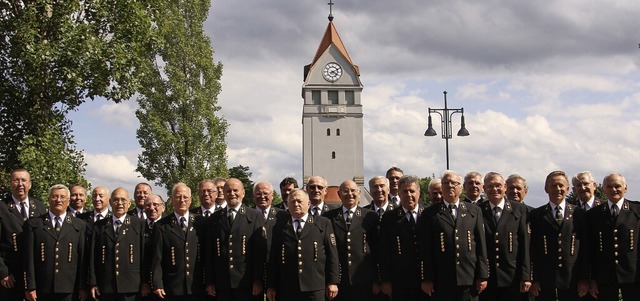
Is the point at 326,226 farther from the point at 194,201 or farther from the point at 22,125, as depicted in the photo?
the point at 194,201

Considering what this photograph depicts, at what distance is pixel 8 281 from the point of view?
927 centimetres

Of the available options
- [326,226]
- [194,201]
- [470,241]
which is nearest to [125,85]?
[326,226]

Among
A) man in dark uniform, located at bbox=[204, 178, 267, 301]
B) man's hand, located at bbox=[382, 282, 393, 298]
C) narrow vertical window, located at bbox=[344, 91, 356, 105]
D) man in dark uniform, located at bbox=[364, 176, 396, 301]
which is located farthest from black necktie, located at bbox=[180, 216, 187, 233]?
narrow vertical window, located at bbox=[344, 91, 356, 105]

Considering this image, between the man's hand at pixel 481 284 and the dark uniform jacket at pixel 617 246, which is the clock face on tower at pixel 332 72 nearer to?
the dark uniform jacket at pixel 617 246

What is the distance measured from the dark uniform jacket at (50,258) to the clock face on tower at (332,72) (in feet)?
262

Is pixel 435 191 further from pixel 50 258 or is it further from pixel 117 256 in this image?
pixel 50 258

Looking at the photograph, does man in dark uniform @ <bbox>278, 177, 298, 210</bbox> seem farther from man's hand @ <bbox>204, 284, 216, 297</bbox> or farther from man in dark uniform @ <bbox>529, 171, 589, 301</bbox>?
man in dark uniform @ <bbox>529, 171, 589, 301</bbox>

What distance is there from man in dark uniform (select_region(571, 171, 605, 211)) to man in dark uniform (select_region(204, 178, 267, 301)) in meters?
4.21

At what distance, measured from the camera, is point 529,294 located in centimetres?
899

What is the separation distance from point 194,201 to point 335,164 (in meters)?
53.9

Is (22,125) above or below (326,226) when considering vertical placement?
above

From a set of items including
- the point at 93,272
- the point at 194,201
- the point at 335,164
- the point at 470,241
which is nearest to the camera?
the point at 470,241

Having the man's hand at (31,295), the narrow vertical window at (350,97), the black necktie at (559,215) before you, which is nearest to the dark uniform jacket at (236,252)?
the man's hand at (31,295)

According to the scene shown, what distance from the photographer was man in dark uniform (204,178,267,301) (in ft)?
29.9
